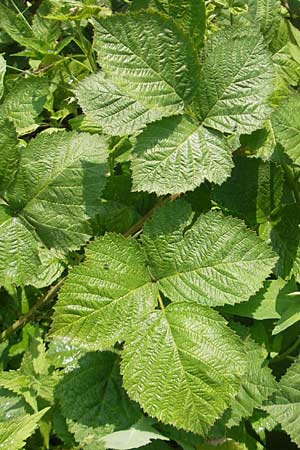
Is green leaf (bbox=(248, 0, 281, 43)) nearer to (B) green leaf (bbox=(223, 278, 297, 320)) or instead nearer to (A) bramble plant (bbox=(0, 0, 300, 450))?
(A) bramble plant (bbox=(0, 0, 300, 450))

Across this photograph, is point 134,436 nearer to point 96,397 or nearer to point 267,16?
point 96,397

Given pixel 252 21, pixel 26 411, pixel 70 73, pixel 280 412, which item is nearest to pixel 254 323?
pixel 280 412

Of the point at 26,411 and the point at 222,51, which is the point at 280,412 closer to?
the point at 26,411

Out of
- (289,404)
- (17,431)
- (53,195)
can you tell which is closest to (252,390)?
(289,404)

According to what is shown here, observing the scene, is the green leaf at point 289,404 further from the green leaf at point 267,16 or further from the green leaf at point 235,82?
the green leaf at point 267,16

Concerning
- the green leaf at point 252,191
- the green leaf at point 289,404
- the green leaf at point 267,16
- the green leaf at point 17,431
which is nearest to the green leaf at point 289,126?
the green leaf at point 252,191
